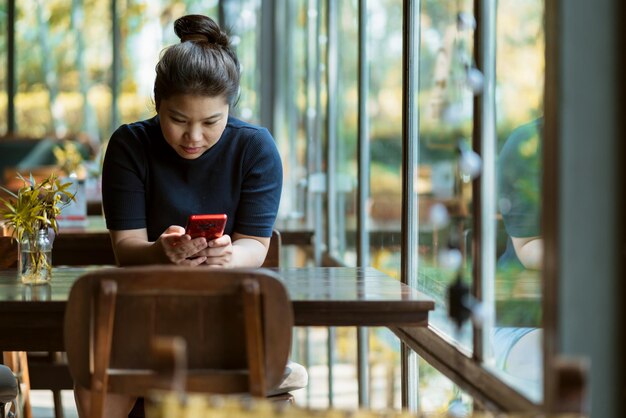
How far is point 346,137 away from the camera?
163 inches

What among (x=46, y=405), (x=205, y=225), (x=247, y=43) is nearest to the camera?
(x=205, y=225)

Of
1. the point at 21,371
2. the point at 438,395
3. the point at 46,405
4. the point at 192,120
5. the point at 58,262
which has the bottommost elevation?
the point at 46,405

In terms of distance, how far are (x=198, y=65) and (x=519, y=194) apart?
997mm

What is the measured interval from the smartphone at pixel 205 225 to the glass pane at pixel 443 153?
0.51m

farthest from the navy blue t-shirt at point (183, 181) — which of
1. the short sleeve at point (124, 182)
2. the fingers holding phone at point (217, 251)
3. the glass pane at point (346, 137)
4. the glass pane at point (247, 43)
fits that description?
the glass pane at point (247, 43)

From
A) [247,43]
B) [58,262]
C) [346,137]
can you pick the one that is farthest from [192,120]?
[247,43]

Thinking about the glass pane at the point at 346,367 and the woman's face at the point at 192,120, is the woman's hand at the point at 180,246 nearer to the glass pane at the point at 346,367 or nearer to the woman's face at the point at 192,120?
the woman's face at the point at 192,120

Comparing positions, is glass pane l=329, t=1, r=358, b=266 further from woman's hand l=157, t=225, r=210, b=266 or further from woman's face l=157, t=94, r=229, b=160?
woman's hand l=157, t=225, r=210, b=266

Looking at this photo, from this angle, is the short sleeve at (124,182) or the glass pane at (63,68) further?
the glass pane at (63,68)

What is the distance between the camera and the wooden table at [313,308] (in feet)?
6.31

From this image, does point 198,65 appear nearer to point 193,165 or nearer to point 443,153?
point 193,165

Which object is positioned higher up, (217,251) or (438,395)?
(217,251)

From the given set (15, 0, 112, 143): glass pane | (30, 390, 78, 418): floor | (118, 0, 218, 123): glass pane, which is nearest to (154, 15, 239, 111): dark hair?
(30, 390, 78, 418): floor

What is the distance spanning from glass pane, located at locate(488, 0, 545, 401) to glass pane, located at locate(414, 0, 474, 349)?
0.52 ft
